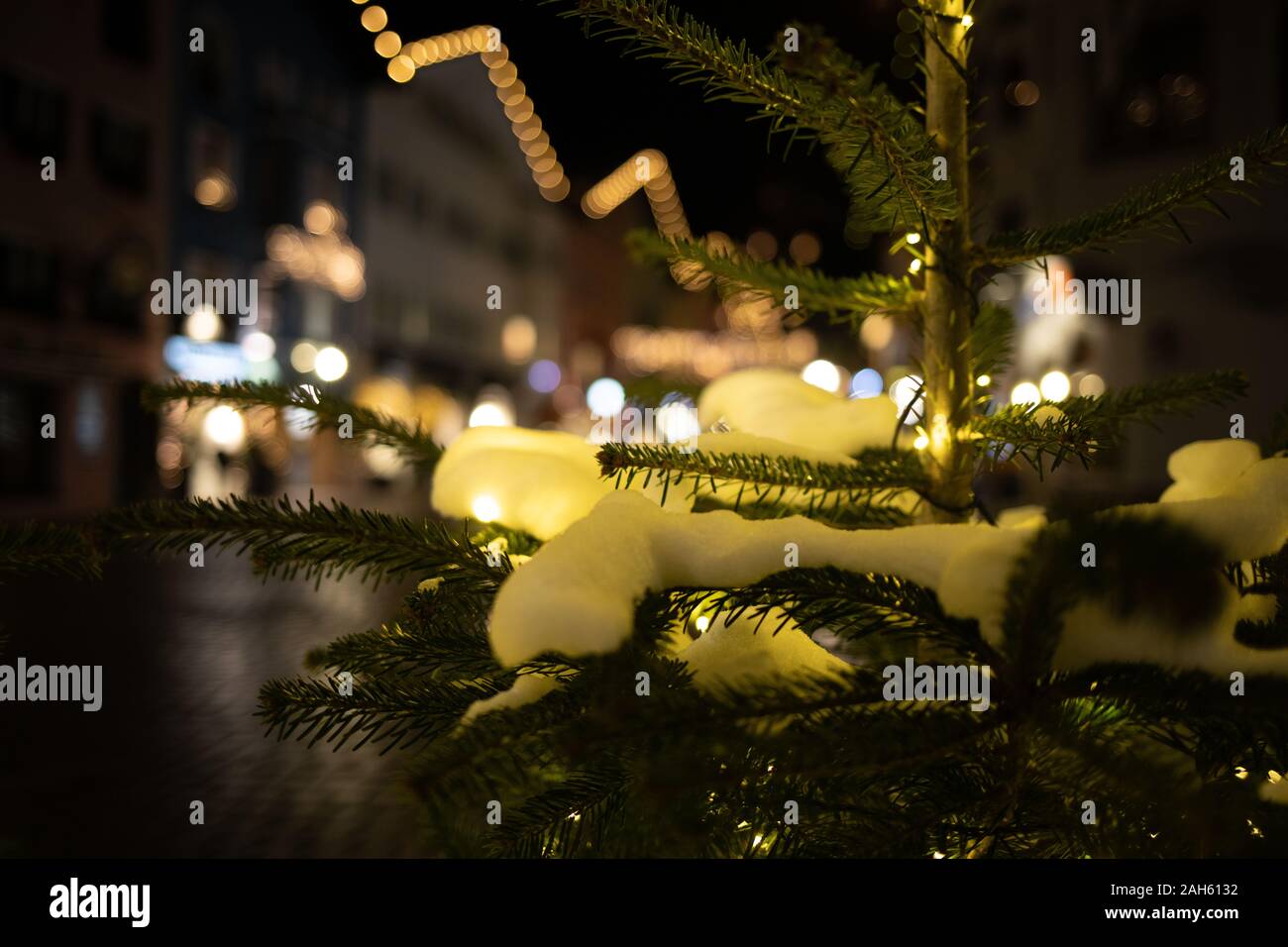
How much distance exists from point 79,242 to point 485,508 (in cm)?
2565

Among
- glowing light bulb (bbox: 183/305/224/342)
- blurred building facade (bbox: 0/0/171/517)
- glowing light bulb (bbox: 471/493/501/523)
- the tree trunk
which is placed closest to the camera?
the tree trunk

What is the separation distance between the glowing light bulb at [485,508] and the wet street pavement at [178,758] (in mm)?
593

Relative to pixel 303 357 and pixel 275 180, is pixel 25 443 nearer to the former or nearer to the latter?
pixel 303 357

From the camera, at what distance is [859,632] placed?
1.19 m

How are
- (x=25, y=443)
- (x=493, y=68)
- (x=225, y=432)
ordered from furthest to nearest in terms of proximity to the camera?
(x=493, y=68) < (x=225, y=432) < (x=25, y=443)

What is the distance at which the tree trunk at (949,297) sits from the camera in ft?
4.69

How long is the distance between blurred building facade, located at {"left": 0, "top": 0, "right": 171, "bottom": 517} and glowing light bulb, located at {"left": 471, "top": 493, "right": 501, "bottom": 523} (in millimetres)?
21945

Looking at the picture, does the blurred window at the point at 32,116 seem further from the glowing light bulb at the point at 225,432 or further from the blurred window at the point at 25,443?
the glowing light bulb at the point at 225,432

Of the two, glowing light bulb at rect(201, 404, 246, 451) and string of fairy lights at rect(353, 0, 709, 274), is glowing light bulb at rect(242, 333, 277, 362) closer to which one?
glowing light bulb at rect(201, 404, 246, 451)

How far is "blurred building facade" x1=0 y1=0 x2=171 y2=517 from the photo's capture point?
22062mm

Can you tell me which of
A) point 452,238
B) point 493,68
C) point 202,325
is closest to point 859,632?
A: point 202,325

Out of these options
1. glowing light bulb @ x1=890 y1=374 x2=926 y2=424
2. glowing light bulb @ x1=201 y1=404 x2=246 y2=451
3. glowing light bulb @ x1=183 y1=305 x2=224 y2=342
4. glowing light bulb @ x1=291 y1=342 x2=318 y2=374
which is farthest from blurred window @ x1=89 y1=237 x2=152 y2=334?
glowing light bulb @ x1=890 y1=374 x2=926 y2=424

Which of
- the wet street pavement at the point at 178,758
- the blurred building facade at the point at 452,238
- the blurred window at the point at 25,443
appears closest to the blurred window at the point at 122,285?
the blurred window at the point at 25,443

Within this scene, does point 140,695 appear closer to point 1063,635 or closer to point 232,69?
point 1063,635
